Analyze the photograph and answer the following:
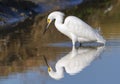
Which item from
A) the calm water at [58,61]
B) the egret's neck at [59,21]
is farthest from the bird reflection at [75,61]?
the egret's neck at [59,21]

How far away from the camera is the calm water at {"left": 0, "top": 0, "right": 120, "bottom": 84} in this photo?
1309 cm

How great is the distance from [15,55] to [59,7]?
13969 millimetres

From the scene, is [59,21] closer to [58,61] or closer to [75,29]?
[75,29]

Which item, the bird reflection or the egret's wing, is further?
the egret's wing

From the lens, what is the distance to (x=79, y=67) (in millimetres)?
14016

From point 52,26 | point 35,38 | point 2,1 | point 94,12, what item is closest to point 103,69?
point 35,38

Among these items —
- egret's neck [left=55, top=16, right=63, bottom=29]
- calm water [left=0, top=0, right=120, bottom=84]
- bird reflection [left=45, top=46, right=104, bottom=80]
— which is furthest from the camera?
egret's neck [left=55, top=16, right=63, bottom=29]

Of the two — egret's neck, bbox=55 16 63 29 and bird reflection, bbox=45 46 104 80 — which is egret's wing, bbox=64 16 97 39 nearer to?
egret's neck, bbox=55 16 63 29

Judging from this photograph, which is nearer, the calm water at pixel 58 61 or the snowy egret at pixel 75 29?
the calm water at pixel 58 61

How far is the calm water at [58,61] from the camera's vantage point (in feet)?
43.0

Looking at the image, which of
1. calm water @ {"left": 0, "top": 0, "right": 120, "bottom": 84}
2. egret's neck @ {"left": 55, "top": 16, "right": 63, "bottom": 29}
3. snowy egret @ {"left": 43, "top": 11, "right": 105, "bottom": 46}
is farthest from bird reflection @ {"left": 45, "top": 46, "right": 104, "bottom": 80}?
egret's neck @ {"left": 55, "top": 16, "right": 63, "bottom": 29}

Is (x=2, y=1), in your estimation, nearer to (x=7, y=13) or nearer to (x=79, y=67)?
(x=7, y=13)

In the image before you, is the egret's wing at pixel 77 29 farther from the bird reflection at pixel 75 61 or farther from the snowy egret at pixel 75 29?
the bird reflection at pixel 75 61

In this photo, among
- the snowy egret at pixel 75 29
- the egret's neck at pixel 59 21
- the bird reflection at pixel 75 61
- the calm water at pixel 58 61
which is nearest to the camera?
the calm water at pixel 58 61
